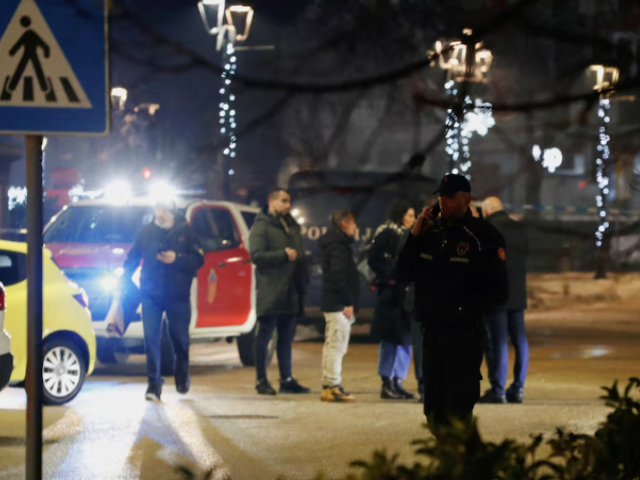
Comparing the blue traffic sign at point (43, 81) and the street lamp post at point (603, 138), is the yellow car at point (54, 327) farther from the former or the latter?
the street lamp post at point (603, 138)

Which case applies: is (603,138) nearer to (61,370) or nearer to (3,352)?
(3,352)

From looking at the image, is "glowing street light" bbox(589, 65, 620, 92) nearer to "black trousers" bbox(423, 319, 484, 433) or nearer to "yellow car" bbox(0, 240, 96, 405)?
"black trousers" bbox(423, 319, 484, 433)

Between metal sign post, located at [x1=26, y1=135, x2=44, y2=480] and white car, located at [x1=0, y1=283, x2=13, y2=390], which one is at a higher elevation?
metal sign post, located at [x1=26, y1=135, x2=44, y2=480]

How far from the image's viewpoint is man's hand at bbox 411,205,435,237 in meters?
6.90

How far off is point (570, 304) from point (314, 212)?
1075 cm

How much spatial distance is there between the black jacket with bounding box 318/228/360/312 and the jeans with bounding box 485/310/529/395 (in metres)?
1.27

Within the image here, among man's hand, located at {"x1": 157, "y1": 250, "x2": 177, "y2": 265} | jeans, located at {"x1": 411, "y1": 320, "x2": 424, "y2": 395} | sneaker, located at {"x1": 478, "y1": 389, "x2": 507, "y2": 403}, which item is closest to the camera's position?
sneaker, located at {"x1": 478, "y1": 389, "x2": 507, "y2": 403}

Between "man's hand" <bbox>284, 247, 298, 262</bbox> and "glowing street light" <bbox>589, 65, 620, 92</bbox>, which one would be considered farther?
"man's hand" <bbox>284, 247, 298, 262</bbox>

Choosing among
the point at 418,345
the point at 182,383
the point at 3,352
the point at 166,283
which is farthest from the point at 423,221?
the point at 182,383

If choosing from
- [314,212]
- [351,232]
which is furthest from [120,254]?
[314,212]

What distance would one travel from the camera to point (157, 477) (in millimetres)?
8055

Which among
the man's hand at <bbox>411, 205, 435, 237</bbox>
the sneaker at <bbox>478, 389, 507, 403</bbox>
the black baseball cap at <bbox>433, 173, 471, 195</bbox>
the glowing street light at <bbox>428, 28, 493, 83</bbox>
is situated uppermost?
the glowing street light at <bbox>428, 28, 493, 83</bbox>

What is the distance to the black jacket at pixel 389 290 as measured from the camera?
38.1 ft

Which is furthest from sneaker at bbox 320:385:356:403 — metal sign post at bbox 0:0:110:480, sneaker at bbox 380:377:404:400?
metal sign post at bbox 0:0:110:480
